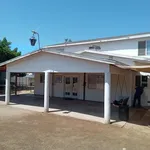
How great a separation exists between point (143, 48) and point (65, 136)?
452 inches

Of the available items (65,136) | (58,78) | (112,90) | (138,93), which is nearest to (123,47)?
(112,90)

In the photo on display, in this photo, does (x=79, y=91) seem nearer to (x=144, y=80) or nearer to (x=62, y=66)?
(x=144, y=80)

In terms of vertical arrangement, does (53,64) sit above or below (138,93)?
above

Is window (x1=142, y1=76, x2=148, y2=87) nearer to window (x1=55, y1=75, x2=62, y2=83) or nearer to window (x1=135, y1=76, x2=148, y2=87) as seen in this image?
window (x1=135, y1=76, x2=148, y2=87)

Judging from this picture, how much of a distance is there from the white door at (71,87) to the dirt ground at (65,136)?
27.7ft

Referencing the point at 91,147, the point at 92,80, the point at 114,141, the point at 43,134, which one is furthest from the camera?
the point at 92,80

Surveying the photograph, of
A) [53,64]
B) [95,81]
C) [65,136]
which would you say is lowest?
[65,136]

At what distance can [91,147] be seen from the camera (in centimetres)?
554

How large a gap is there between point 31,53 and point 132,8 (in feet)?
27.6

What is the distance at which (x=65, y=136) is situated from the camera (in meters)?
6.51

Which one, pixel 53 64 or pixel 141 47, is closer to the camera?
pixel 53 64

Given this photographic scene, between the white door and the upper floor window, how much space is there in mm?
5865

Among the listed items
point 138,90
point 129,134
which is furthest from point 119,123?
point 138,90

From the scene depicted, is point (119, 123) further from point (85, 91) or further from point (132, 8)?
point (132, 8)
